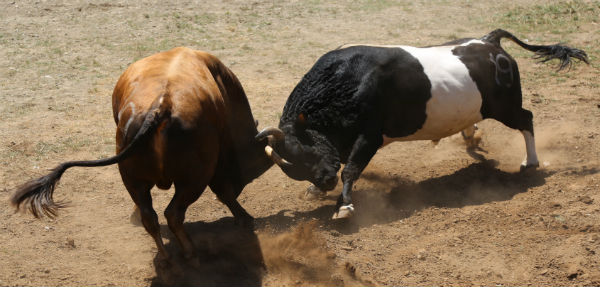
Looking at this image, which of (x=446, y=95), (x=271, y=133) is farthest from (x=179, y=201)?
(x=446, y=95)

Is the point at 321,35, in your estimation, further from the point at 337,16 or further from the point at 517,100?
the point at 517,100

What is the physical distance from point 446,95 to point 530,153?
4.36ft

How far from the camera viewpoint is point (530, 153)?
7664mm

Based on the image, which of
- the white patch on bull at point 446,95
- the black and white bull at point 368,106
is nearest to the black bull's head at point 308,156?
the black and white bull at point 368,106

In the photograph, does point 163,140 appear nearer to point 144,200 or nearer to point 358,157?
point 144,200

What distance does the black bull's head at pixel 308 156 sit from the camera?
272 inches

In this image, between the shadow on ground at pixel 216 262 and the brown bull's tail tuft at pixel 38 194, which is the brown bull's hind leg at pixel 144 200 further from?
the brown bull's tail tuft at pixel 38 194

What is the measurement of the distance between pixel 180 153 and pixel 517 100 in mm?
4246

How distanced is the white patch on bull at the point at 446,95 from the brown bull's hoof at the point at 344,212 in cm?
101

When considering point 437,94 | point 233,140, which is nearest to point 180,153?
point 233,140

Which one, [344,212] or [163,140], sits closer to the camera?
[163,140]

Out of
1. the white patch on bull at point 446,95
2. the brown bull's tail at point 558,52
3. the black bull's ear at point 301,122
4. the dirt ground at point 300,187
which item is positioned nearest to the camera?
the dirt ground at point 300,187

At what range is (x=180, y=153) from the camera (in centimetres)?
514

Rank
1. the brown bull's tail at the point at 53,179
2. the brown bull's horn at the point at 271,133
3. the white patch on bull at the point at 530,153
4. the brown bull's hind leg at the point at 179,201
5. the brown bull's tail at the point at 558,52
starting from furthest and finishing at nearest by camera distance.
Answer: the brown bull's tail at the point at 558,52 → the white patch on bull at the point at 530,153 → the brown bull's horn at the point at 271,133 → the brown bull's hind leg at the point at 179,201 → the brown bull's tail at the point at 53,179
